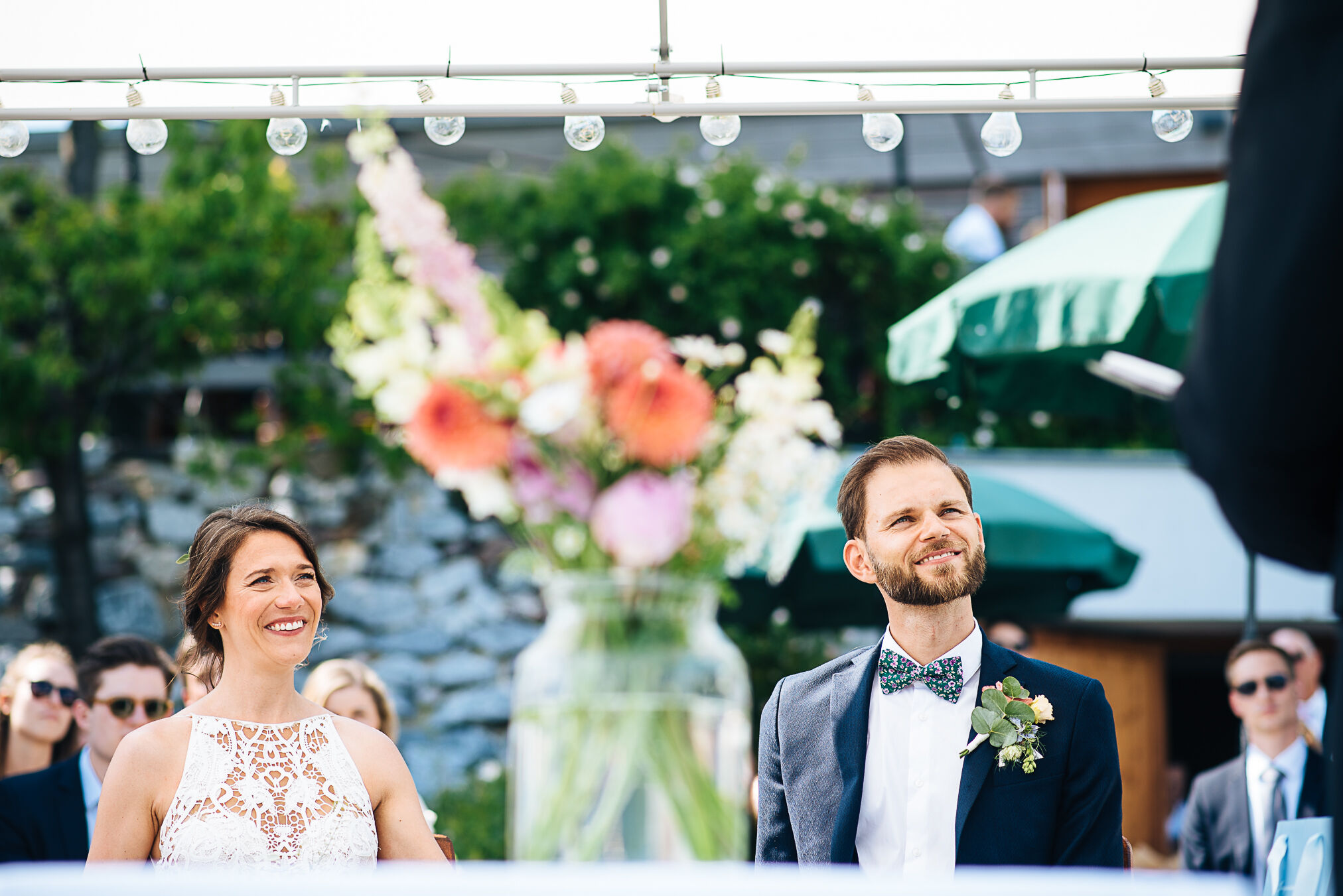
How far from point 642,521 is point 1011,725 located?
153 cm

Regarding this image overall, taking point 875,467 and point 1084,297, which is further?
point 1084,297

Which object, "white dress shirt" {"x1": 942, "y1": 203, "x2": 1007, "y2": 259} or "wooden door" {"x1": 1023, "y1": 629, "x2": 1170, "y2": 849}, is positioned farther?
"white dress shirt" {"x1": 942, "y1": 203, "x2": 1007, "y2": 259}

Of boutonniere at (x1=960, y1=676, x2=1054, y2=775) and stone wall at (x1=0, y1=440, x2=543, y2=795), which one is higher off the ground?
stone wall at (x1=0, y1=440, x2=543, y2=795)

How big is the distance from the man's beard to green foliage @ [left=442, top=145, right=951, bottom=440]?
252 inches

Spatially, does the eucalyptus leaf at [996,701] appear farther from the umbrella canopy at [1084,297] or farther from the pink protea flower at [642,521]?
the umbrella canopy at [1084,297]

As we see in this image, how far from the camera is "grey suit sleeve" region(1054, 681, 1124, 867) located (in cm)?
256

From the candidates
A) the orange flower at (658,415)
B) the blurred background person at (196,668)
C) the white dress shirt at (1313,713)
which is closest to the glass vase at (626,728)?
the orange flower at (658,415)

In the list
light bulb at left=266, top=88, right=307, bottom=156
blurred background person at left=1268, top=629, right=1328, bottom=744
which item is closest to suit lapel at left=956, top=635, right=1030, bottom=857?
light bulb at left=266, top=88, right=307, bottom=156

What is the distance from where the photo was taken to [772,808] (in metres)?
2.98

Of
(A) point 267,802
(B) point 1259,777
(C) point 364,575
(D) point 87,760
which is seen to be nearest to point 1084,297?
(B) point 1259,777

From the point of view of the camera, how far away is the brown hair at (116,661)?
4.26m

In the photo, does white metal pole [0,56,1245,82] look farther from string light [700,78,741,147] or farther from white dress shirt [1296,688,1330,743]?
white dress shirt [1296,688,1330,743]

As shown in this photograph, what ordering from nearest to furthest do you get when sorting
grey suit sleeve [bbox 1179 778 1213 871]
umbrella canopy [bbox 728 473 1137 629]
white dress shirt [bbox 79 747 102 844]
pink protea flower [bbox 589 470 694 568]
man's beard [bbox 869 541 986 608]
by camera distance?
pink protea flower [bbox 589 470 694 568], man's beard [bbox 869 541 986 608], white dress shirt [bbox 79 747 102 844], grey suit sleeve [bbox 1179 778 1213 871], umbrella canopy [bbox 728 473 1137 629]

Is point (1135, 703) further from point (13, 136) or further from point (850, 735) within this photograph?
point (13, 136)
